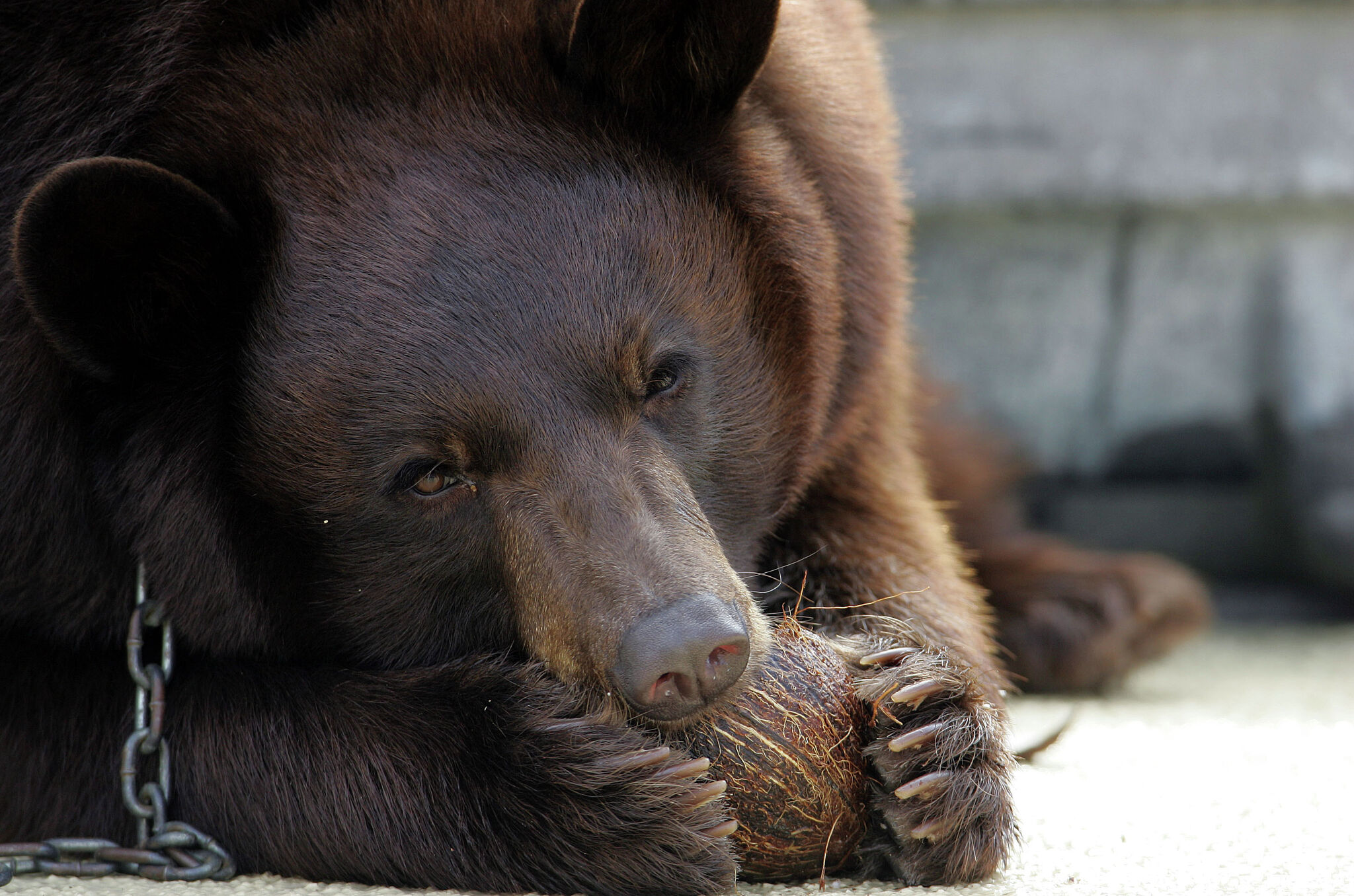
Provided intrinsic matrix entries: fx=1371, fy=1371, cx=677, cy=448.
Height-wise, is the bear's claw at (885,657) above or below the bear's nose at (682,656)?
below

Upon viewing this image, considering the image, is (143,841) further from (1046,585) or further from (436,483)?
(1046,585)

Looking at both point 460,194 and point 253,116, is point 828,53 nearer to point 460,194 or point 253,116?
point 460,194

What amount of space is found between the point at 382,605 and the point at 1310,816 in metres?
1.74

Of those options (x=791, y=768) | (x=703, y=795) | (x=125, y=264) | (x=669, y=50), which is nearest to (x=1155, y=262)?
(x=669, y=50)

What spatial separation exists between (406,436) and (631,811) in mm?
698

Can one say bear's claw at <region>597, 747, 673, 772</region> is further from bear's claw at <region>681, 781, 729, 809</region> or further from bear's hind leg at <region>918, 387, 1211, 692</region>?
bear's hind leg at <region>918, 387, 1211, 692</region>

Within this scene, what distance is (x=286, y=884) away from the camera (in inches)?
86.7

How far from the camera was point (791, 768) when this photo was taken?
7.00ft

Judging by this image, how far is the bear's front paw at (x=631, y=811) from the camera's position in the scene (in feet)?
6.92

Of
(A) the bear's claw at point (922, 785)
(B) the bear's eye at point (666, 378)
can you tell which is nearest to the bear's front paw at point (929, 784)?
(A) the bear's claw at point (922, 785)

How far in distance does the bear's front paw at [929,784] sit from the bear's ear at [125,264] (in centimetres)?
127

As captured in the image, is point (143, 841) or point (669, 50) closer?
point (143, 841)

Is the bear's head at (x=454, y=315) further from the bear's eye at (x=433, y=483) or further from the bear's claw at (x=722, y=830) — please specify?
the bear's claw at (x=722, y=830)

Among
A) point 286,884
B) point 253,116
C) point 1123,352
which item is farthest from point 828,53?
point 1123,352
